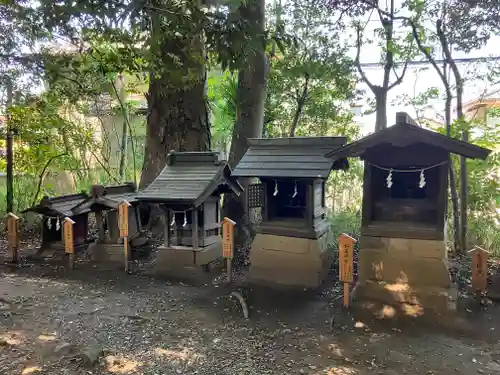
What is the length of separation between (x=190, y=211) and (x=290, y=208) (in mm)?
1757

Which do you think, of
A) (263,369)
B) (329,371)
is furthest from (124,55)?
(329,371)

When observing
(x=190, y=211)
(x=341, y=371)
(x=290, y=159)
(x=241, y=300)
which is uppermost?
(x=290, y=159)

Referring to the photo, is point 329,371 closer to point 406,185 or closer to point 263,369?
point 263,369

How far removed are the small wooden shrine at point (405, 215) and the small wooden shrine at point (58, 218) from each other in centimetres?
544

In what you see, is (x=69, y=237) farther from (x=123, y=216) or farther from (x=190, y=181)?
(x=190, y=181)

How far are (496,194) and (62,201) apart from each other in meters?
8.77

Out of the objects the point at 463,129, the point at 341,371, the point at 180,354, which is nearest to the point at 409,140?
the point at 463,129

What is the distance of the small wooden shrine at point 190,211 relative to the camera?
6.61 m

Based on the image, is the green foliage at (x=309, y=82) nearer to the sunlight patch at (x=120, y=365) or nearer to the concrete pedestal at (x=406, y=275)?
the concrete pedestal at (x=406, y=275)

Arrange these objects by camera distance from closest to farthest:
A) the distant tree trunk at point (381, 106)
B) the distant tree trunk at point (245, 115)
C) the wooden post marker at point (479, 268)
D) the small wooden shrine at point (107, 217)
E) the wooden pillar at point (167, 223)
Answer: the wooden post marker at point (479, 268) < the wooden pillar at point (167, 223) < the small wooden shrine at point (107, 217) < the distant tree trunk at point (381, 106) < the distant tree trunk at point (245, 115)

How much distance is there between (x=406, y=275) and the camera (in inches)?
216

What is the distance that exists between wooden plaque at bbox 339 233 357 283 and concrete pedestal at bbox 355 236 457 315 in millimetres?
426

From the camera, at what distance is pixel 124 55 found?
175 inches

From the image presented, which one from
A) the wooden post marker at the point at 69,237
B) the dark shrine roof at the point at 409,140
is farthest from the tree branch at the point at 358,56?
the wooden post marker at the point at 69,237
